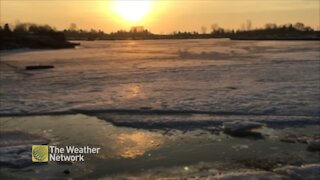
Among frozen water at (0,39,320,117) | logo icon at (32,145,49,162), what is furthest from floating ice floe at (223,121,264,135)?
logo icon at (32,145,49,162)

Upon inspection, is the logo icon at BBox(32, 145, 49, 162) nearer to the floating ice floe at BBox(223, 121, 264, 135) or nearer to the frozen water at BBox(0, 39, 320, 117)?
the floating ice floe at BBox(223, 121, 264, 135)

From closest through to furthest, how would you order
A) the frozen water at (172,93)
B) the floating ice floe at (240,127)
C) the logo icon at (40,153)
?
the logo icon at (40,153)
the floating ice floe at (240,127)
the frozen water at (172,93)

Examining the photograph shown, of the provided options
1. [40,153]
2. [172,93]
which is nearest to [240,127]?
[40,153]

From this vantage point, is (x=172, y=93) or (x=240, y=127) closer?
(x=240, y=127)

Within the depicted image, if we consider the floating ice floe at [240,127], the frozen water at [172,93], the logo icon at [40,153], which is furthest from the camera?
the frozen water at [172,93]

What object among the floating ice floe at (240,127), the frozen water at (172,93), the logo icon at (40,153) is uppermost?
the logo icon at (40,153)

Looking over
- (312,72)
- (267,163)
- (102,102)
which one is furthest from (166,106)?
(312,72)

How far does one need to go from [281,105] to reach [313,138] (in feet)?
13.2

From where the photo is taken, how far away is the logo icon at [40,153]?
7949 millimetres

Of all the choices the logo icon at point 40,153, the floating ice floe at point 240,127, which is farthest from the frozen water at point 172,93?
the logo icon at point 40,153

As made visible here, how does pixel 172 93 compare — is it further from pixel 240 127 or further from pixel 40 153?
pixel 40 153

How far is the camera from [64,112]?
12.8m

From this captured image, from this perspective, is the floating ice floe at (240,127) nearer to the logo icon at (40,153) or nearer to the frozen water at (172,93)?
the frozen water at (172,93)

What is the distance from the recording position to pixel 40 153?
27.0 ft
